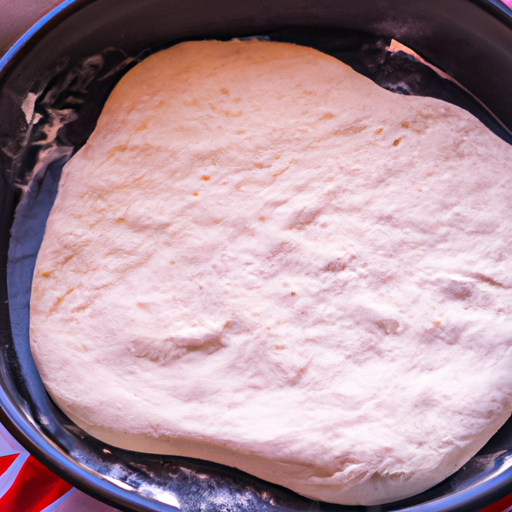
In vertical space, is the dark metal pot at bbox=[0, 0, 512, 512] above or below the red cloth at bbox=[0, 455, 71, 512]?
above

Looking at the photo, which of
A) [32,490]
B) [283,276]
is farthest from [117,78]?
[32,490]

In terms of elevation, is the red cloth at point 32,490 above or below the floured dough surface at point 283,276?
below

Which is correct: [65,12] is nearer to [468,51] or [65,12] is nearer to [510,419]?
[468,51]

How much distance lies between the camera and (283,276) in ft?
2.72

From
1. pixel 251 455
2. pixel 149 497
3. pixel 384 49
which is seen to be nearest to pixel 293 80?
pixel 384 49

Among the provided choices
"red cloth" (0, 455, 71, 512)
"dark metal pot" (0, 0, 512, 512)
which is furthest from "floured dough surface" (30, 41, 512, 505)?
"red cloth" (0, 455, 71, 512)

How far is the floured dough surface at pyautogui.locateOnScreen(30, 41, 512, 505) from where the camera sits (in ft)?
2.50

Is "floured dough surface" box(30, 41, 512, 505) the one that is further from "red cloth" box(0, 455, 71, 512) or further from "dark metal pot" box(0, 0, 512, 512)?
"red cloth" box(0, 455, 71, 512)

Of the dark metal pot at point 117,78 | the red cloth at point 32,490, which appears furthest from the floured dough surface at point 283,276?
the red cloth at point 32,490

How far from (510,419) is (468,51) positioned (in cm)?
74

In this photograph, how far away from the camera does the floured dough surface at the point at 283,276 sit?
761 mm

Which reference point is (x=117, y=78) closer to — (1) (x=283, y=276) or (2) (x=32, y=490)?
(1) (x=283, y=276)

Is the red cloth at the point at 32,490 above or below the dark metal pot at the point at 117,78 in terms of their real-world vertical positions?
below

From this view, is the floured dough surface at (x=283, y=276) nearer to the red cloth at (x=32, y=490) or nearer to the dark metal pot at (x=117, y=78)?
the dark metal pot at (x=117, y=78)
